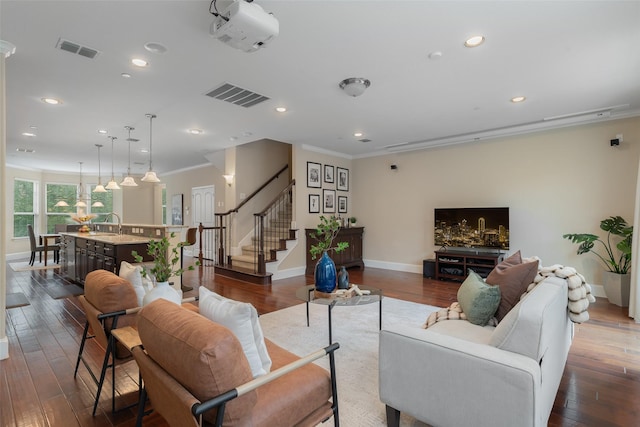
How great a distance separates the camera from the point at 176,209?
10438mm

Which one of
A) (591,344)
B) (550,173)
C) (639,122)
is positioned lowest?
(591,344)

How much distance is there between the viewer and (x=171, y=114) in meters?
4.64

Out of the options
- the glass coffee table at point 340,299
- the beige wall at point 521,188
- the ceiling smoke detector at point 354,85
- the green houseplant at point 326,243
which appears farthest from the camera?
the beige wall at point 521,188

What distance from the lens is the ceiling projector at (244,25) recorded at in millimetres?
1942

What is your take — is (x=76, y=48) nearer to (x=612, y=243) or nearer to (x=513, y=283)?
(x=513, y=283)

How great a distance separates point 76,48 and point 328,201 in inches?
208

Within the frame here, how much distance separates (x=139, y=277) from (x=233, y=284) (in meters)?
3.46

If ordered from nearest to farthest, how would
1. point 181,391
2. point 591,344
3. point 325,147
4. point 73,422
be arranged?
1. point 181,391
2. point 73,422
3. point 591,344
4. point 325,147

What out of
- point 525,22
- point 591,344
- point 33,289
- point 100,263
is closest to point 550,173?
point 591,344

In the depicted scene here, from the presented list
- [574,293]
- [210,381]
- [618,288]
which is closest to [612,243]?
[618,288]

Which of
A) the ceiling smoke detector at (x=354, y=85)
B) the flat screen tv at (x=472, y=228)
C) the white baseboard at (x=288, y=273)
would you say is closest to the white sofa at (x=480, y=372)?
the ceiling smoke detector at (x=354, y=85)

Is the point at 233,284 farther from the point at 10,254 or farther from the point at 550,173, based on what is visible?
the point at 10,254

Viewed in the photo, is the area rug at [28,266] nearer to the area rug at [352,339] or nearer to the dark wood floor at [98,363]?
the dark wood floor at [98,363]

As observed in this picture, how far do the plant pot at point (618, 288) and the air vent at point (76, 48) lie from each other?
22.3 feet
